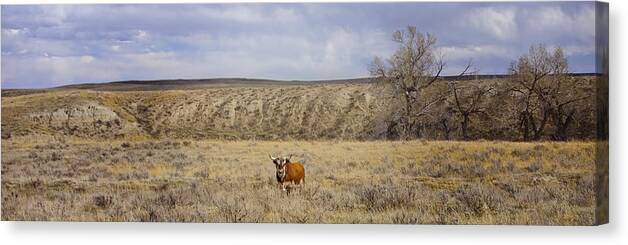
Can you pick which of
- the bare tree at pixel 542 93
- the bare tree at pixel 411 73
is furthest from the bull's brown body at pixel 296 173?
the bare tree at pixel 542 93

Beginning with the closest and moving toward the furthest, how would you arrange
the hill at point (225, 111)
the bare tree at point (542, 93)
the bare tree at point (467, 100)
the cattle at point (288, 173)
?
the bare tree at point (542, 93) < the bare tree at point (467, 100) < the hill at point (225, 111) < the cattle at point (288, 173)

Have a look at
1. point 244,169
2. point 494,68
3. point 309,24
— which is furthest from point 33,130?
point 494,68

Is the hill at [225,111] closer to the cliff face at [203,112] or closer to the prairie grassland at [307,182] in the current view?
the cliff face at [203,112]

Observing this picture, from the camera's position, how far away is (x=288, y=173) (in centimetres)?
1570

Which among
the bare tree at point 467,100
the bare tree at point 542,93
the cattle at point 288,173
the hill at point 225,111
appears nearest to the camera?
the bare tree at point 542,93

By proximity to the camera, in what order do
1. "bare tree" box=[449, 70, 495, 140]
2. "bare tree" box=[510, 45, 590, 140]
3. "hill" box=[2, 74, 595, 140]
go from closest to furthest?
"bare tree" box=[510, 45, 590, 140] < "bare tree" box=[449, 70, 495, 140] < "hill" box=[2, 74, 595, 140]

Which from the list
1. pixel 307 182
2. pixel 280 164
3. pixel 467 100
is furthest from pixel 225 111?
pixel 467 100

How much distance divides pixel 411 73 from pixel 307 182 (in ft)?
5.77

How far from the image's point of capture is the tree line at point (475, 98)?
1521 centimetres

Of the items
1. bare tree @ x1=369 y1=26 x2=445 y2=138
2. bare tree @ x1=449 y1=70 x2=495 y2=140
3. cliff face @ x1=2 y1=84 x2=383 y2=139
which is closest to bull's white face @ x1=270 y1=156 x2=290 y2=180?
cliff face @ x1=2 y1=84 x2=383 y2=139

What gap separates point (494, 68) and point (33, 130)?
17.9 ft

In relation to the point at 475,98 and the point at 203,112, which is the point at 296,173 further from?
the point at 475,98

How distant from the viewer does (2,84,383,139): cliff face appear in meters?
15.6

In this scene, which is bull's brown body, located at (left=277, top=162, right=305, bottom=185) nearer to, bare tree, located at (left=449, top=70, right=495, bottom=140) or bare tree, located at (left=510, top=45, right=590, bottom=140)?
bare tree, located at (left=449, top=70, right=495, bottom=140)
